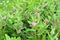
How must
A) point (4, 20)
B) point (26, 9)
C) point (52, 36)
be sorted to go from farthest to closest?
point (26, 9)
point (4, 20)
point (52, 36)

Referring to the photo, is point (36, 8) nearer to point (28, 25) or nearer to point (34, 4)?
point (34, 4)

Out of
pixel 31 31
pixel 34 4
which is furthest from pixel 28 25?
pixel 34 4

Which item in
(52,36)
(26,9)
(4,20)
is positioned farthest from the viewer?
(26,9)

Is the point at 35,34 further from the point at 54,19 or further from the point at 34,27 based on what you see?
the point at 54,19

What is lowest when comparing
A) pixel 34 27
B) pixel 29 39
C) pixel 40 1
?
pixel 29 39

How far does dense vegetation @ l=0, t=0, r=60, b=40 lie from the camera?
146 cm

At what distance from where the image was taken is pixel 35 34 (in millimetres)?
1456

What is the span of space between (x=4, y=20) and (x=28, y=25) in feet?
0.72

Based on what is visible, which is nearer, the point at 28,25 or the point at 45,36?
the point at 45,36

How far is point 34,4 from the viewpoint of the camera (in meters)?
1.77

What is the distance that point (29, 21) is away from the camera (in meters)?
1.50

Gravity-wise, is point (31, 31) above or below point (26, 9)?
below

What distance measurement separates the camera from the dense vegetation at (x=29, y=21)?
4.78 feet

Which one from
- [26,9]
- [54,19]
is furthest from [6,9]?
[54,19]
